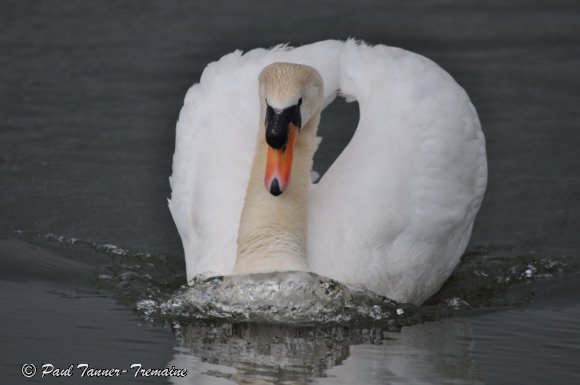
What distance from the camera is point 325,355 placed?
7.68 metres

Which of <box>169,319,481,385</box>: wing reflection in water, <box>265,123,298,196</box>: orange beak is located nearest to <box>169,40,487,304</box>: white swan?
<box>265,123,298,196</box>: orange beak

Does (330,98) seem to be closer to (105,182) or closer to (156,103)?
(105,182)

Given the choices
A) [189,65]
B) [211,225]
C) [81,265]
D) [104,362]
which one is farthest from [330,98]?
[189,65]

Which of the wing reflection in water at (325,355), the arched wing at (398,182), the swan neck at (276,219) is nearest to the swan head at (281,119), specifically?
the swan neck at (276,219)

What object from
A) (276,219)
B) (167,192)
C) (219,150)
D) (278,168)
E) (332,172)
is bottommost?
(276,219)

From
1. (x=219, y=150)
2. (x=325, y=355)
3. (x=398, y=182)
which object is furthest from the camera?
(x=219, y=150)

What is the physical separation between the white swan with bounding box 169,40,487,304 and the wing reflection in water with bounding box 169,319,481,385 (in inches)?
15.1

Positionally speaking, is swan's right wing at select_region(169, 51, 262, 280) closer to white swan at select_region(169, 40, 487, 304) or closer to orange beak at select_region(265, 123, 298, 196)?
white swan at select_region(169, 40, 487, 304)

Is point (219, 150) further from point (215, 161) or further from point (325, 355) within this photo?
point (325, 355)

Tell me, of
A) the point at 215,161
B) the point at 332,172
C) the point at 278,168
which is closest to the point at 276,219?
the point at 278,168

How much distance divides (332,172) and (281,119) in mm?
927

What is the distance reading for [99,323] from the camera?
8.28 m

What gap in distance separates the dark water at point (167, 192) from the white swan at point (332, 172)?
384 millimetres

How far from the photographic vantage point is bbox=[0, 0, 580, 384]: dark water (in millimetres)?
7664
